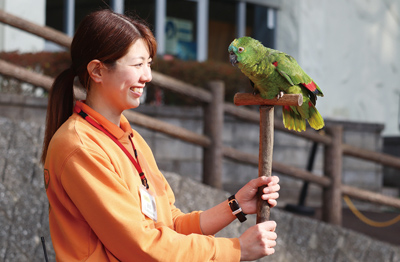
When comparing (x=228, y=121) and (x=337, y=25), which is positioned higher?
(x=337, y=25)

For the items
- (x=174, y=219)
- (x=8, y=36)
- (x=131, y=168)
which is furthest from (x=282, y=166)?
(x=8, y=36)

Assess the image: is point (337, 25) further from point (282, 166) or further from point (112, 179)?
point (112, 179)

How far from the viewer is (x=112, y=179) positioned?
5.33 ft

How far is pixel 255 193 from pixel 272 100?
34cm

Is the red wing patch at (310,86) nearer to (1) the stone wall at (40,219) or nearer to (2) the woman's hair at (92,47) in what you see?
(2) the woman's hair at (92,47)

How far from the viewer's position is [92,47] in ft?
5.84

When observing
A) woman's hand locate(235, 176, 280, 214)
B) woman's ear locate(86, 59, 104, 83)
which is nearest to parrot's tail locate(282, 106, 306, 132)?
woman's hand locate(235, 176, 280, 214)

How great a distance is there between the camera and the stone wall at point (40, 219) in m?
3.61

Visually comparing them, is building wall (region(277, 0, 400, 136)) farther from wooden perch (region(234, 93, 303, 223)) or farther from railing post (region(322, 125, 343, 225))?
wooden perch (region(234, 93, 303, 223))

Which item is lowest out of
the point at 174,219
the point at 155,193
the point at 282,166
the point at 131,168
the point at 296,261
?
the point at 296,261

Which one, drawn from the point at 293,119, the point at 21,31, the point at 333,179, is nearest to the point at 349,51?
the point at 333,179

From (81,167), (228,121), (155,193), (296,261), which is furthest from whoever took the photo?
(228,121)

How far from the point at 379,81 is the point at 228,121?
4721 mm

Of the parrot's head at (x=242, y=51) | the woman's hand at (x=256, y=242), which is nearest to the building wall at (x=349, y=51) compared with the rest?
the parrot's head at (x=242, y=51)
